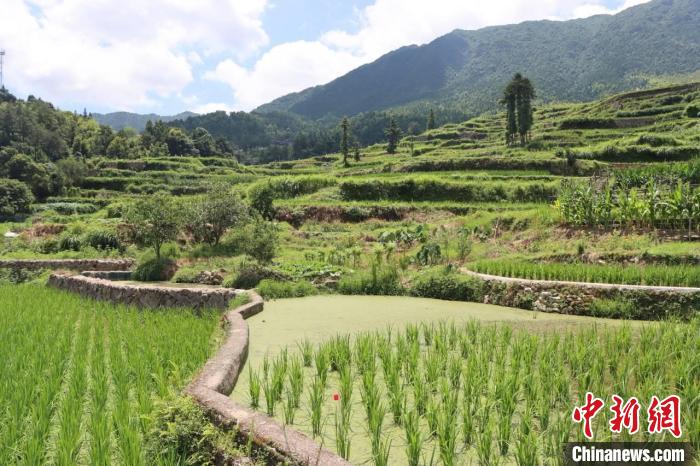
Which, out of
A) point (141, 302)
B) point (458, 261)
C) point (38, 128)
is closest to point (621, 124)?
point (458, 261)

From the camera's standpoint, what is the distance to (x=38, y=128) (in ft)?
293

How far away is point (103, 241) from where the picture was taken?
83.8ft

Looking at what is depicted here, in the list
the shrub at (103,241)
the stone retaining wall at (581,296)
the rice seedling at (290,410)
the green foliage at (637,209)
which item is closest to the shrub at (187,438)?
the rice seedling at (290,410)

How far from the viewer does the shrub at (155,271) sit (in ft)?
62.4

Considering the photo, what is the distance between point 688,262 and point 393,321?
852 centimetres

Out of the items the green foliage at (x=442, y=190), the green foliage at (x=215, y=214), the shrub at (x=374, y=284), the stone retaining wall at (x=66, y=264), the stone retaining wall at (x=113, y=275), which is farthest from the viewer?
the green foliage at (x=442, y=190)

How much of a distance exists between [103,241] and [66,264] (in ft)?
13.6

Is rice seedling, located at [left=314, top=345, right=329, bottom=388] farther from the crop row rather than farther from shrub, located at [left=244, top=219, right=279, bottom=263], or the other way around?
shrub, located at [left=244, top=219, right=279, bottom=263]

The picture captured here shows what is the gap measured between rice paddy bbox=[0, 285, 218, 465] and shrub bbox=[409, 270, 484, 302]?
631cm

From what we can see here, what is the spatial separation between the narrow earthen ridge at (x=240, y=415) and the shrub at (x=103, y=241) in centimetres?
2095

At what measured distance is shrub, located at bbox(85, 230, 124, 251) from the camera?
25.4 m

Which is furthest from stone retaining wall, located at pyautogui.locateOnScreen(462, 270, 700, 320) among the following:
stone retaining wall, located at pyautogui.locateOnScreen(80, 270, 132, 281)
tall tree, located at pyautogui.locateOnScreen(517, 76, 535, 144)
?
tall tree, located at pyautogui.locateOnScreen(517, 76, 535, 144)

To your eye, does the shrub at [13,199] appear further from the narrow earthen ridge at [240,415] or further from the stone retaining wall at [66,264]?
the narrow earthen ridge at [240,415]

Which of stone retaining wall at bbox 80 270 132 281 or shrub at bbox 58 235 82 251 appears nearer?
stone retaining wall at bbox 80 270 132 281
